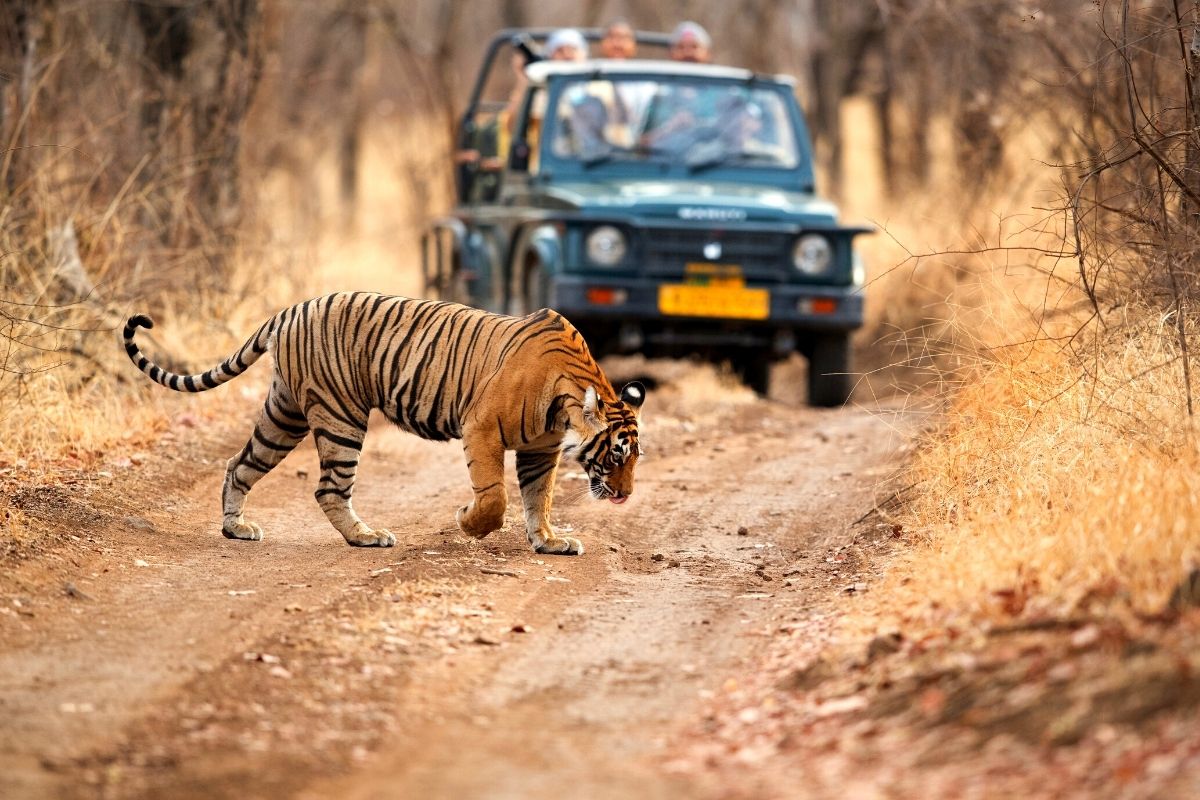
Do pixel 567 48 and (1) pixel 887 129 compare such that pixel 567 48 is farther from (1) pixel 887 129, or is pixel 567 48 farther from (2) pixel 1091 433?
(2) pixel 1091 433

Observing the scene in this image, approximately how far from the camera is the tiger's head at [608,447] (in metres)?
6.36

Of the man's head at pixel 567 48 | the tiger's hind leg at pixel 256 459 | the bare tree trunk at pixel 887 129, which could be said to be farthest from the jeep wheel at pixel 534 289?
the bare tree trunk at pixel 887 129

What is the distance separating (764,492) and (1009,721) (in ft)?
14.0

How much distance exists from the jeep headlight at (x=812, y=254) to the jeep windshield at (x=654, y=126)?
0.97 meters

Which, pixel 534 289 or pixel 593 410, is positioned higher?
pixel 534 289

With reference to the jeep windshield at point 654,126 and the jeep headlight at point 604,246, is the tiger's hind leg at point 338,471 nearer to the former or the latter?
the jeep headlight at point 604,246

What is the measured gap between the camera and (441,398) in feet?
22.2

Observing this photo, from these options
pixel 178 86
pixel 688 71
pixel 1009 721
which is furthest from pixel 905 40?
pixel 1009 721

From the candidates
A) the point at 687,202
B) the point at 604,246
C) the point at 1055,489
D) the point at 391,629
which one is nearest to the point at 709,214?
the point at 687,202

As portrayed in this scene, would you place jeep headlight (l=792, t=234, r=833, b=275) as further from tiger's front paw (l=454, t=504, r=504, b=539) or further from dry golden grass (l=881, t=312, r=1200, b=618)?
tiger's front paw (l=454, t=504, r=504, b=539)

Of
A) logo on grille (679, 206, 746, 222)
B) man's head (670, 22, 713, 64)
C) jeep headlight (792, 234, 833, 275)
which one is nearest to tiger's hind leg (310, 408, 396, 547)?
logo on grille (679, 206, 746, 222)

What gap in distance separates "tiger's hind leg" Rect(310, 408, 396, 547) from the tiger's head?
98cm

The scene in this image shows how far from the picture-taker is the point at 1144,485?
203 inches

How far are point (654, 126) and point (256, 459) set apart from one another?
16.9 feet
